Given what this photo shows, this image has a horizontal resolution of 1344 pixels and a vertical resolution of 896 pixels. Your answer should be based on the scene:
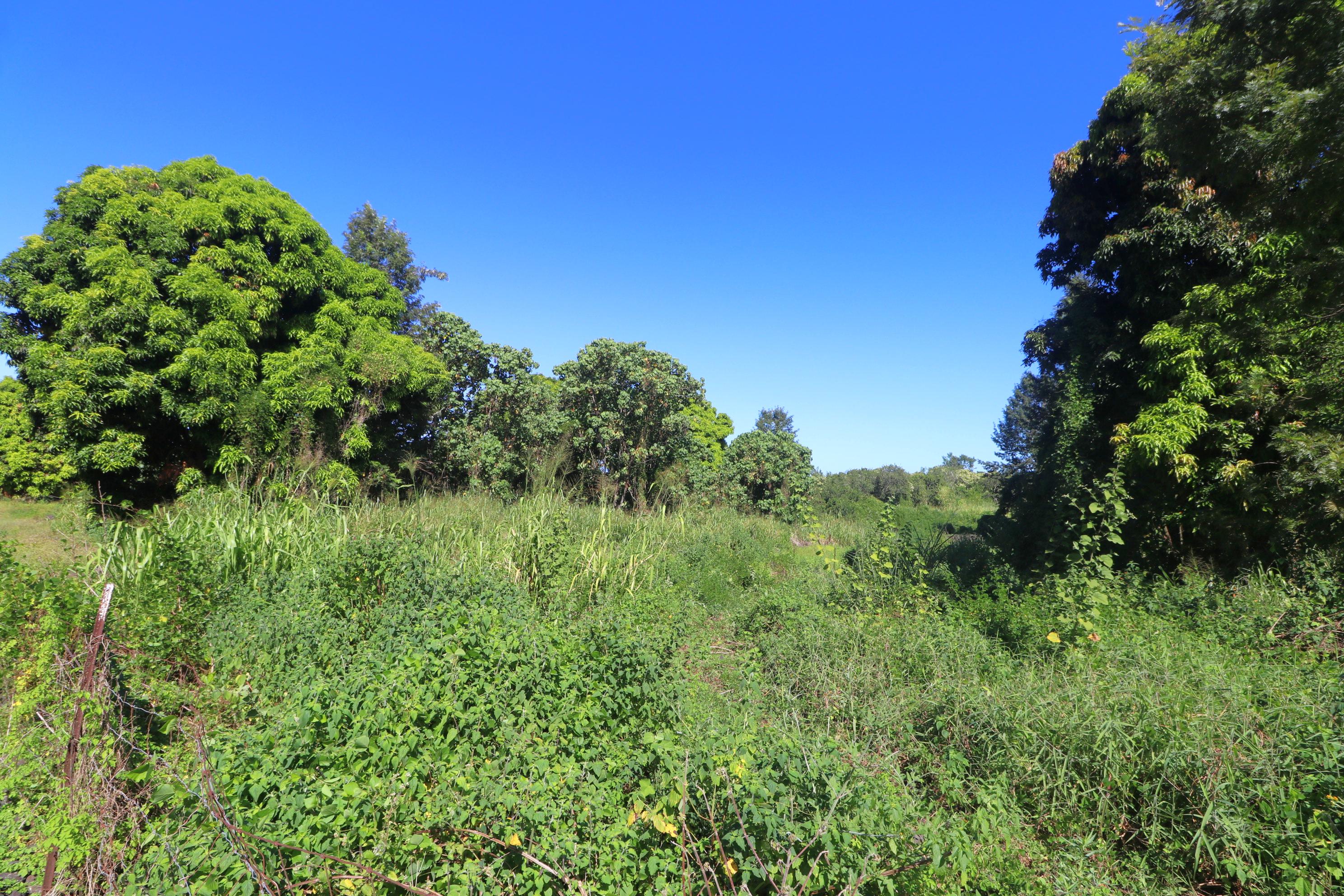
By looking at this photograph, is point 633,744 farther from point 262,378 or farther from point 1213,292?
point 262,378

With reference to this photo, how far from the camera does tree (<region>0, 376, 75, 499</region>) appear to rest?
13406 millimetres

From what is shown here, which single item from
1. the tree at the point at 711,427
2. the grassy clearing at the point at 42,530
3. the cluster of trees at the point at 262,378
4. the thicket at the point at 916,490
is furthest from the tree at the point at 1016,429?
the grassy clearing at the point at 42,530

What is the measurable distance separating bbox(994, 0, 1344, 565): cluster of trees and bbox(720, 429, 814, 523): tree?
8.44 meters

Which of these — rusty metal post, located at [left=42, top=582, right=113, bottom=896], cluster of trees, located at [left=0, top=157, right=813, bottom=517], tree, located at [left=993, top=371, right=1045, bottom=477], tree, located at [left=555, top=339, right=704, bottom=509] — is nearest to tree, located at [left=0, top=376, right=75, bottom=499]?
cluster of trees, located at [left=0, top=157, right=813, bottom=517]

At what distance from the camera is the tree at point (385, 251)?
23625mm

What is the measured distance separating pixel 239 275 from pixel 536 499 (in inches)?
378

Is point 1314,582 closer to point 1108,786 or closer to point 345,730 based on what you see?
point 1108,786

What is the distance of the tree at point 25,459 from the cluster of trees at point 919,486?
21.0 metres

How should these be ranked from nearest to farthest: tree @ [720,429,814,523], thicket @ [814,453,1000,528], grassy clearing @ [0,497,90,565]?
grassy clearing @ [0,497,90,565]
tree @ [720,429,814,523]
thicket @ [814,453,1000,528]

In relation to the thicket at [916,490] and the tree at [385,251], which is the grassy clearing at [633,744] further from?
the tree at [385,251]

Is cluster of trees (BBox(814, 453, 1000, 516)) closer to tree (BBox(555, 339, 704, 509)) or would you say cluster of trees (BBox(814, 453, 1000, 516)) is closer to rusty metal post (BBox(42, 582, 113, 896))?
tree (BBox(555, 339, 704, 509))

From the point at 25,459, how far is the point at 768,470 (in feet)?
61.3

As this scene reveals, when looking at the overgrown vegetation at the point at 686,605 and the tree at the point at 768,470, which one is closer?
the overgrown vegetation at the point at 686,605

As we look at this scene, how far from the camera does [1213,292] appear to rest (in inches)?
304
